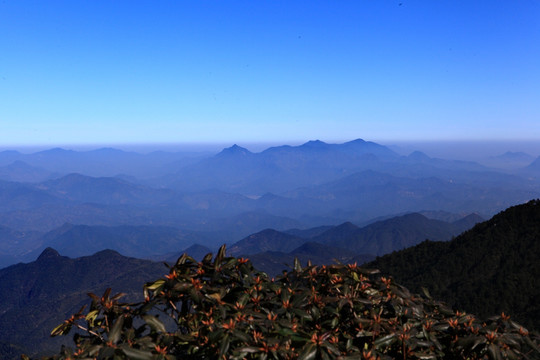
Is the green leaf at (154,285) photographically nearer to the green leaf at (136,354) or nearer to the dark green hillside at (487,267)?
the green leaf at (136,354)

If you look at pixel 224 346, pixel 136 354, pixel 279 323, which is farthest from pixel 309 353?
pixel 136 354

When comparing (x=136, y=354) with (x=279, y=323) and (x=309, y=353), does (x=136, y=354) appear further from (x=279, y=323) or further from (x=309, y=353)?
(x=309, y=353)

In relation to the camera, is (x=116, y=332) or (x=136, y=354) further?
(x=116, y=332)

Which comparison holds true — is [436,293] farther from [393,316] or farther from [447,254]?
[393,316]

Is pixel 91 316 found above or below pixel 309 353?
below

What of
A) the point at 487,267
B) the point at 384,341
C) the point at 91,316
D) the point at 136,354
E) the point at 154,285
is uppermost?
the point at 154,285

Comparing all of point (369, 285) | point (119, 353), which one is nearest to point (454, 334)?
point (369, 285)

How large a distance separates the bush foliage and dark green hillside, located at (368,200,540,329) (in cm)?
6730

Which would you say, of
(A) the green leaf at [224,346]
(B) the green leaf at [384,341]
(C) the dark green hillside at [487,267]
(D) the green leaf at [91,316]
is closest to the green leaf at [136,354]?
(A) the green leaf at [224,346]

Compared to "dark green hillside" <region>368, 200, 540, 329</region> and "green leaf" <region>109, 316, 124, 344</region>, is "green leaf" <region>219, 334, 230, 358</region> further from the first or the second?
"dark green hillside" <region>368, 200, 540, 329</region>

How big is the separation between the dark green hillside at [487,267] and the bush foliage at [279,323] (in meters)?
67.3

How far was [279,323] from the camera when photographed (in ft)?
17.9

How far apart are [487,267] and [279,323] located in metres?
95.4

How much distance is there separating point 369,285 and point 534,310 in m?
72.3
